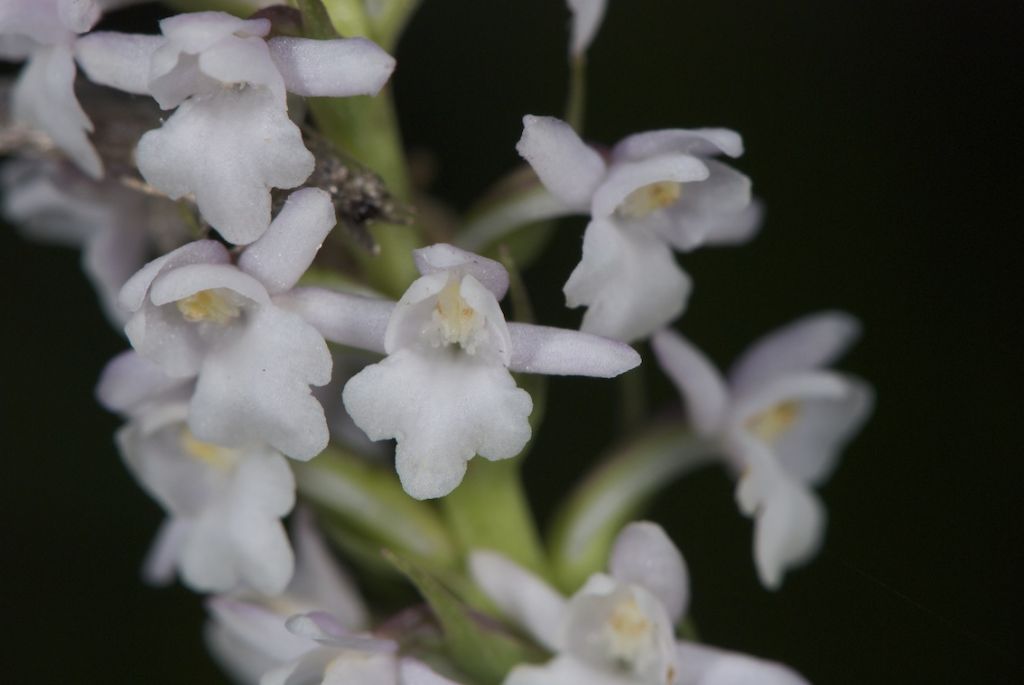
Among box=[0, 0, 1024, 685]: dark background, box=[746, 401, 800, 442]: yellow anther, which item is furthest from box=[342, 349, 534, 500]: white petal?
box=[0, 0, 1024, 685]: dark background

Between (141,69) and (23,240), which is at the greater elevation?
(141,69)

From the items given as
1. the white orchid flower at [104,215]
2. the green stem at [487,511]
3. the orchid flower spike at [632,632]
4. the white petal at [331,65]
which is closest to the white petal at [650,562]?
the orchid flower spike at [632,632]

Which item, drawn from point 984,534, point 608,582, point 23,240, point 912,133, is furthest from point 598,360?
point 23,240

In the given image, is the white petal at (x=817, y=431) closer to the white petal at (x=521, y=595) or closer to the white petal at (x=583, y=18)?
the white petal at (x=521, y=595)

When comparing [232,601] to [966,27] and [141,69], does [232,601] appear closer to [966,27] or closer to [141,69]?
[141,69]

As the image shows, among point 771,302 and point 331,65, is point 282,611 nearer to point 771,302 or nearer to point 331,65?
point 331,65

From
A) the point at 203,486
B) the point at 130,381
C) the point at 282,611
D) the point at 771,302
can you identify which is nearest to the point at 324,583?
the point at 282,611
